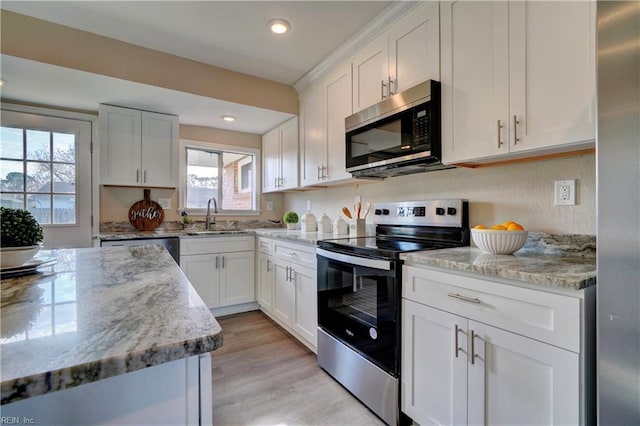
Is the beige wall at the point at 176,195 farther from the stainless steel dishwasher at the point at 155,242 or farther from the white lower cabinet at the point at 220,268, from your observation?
the white lower cabinet at the point at 220,268

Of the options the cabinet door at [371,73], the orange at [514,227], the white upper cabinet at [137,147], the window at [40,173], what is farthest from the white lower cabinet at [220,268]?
the orange at [514,227]

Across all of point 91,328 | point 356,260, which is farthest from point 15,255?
point 356,260

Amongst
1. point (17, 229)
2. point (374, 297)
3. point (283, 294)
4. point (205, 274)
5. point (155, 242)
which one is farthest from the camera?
point (205, 274)

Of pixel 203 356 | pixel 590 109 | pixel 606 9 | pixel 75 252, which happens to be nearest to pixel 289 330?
pixel 75 252

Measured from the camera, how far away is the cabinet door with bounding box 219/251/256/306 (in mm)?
3027

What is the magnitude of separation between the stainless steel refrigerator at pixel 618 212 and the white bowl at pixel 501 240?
0.54 m

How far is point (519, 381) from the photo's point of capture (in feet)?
3.48

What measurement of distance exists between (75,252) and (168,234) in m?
1.28

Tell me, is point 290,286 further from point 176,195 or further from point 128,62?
point 128,62

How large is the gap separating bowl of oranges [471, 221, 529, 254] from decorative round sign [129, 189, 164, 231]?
10.2 feet

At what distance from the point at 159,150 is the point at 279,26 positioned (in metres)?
1.74

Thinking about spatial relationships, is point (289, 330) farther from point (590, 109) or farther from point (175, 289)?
point (590, 109)

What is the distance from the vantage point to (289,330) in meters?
2.54

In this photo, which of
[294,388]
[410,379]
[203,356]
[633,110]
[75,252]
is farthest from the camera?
[294,388]
